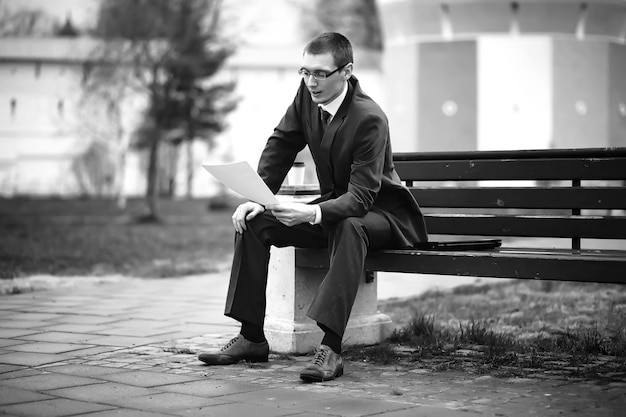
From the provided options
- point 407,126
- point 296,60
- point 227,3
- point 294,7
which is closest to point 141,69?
point 227,3

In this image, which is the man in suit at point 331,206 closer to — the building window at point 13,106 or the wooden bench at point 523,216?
the wooden bench at point 523,216

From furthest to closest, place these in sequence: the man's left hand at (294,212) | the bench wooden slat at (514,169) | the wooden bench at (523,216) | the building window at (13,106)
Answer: the building window at (13,106)
the bench wooden slat at (514,169)
the man's left hand at (294,212)
the wooden bench at (523,216)

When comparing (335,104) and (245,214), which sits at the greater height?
(335,104)

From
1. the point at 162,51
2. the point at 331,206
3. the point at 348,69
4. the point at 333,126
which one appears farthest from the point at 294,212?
the point at 162,51

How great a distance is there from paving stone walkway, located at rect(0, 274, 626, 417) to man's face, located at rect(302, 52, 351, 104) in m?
1.33

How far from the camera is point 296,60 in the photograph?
58906mm

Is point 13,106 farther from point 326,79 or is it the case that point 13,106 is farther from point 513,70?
point 326,79

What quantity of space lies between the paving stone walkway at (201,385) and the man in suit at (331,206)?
27 cm

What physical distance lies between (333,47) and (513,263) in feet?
4.41

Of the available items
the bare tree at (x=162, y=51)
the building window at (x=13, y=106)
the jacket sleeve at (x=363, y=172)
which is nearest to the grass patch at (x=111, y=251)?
the jacket sleeve at (x=363, y=172)

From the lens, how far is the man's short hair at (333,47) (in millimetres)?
4703

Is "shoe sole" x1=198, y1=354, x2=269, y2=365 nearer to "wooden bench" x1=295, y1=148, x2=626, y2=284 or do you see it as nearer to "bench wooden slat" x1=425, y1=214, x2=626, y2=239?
"wooden bench" x1=295, y1=148, x2=626, y2=284

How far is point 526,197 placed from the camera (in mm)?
4996

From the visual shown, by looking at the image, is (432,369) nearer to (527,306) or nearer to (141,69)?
(527,306)
